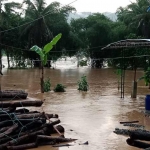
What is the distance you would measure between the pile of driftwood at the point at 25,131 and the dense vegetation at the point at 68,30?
1105 inches

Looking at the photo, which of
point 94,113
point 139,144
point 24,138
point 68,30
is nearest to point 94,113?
point 94,113

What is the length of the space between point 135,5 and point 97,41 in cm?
620

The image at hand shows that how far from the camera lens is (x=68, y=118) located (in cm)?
1116

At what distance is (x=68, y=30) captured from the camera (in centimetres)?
4141

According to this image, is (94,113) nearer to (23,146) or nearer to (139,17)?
(23,146)

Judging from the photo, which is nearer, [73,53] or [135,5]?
[135,5]

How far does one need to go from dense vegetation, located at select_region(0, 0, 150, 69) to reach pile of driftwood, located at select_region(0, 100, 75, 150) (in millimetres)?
28056

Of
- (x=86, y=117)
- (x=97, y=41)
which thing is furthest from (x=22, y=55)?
(x=86, y=117)

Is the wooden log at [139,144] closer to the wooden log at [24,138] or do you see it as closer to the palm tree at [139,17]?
the wooden log at [24,138]

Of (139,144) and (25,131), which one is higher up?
(139,144)

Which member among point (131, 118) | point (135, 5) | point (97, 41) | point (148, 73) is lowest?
point (131, 118)

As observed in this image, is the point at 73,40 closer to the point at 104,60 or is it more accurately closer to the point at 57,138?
the point at 104,60

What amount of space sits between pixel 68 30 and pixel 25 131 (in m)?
33.7

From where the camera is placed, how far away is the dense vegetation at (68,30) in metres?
37.4
